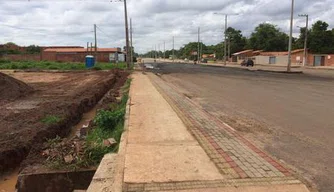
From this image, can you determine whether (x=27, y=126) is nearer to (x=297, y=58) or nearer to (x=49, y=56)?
(x=297, y=58)

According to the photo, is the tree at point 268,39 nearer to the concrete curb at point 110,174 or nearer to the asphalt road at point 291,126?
the asphalt road at point 291,126

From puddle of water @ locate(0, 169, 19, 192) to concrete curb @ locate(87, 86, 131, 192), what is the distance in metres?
2.02

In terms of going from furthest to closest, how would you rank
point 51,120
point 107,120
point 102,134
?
1. point 51,120
2. point 107,120
3. point 102,134

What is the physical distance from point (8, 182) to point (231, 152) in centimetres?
424

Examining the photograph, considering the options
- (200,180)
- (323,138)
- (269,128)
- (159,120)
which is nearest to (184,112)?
(159,120)

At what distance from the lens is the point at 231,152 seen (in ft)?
20.7

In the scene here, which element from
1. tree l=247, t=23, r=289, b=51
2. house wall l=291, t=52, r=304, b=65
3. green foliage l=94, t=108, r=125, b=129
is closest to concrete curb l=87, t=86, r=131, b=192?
green foliage l=94, t=108, r=125, b=129

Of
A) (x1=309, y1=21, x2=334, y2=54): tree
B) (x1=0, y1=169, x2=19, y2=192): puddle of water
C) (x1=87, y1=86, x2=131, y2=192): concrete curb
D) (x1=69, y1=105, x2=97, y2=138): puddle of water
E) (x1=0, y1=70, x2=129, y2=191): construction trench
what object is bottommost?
(x1=0, y1=169, x2=19, y2=192): puddle of water

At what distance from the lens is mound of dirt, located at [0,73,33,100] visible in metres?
16.3

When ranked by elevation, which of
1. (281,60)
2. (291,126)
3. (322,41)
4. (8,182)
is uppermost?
(322,41)

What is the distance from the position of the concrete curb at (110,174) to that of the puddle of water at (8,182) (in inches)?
79.7

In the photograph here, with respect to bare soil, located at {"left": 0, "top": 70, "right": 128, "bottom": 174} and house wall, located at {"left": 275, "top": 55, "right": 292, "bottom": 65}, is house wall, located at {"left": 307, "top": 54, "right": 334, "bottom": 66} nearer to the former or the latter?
house wall, located at {"left": 275, "top": 55, "right": 292, "bottom": 65}

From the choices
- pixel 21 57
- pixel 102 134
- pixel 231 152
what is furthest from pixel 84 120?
pixel 21 57

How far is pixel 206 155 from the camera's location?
6.05m
